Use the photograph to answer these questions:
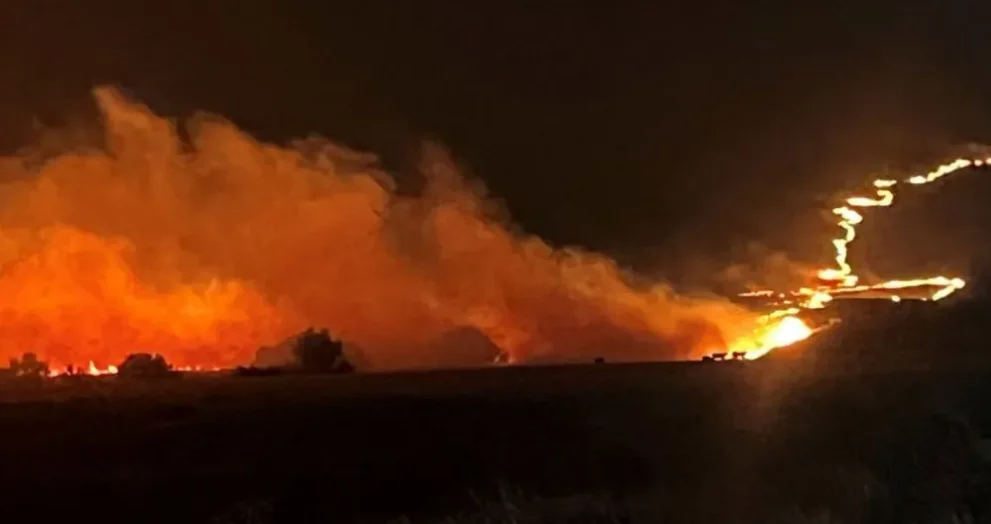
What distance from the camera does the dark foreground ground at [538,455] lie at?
26891 millimetres

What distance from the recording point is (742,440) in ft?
164

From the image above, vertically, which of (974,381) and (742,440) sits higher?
(974,381)

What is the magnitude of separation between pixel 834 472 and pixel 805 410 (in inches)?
1417

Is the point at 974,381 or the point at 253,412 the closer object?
the point at 974,381

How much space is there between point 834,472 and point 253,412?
9240 centimetres

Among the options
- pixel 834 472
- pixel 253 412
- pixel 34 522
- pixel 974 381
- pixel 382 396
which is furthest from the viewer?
pixel 382 396

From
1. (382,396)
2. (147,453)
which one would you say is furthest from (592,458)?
(382,396)

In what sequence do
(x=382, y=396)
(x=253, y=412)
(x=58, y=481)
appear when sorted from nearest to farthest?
1. (x=58, y=481)
2. (x=253, y=412)
3. (x=382, y=396)

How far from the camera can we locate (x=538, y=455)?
59.8 metres

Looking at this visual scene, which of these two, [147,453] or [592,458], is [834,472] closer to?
[592,458]

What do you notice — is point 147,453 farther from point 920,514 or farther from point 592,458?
point 920,514

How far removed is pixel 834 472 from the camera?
28.0m

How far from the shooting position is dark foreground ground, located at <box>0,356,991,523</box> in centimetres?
2689

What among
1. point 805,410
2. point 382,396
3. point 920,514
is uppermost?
point 382,396
